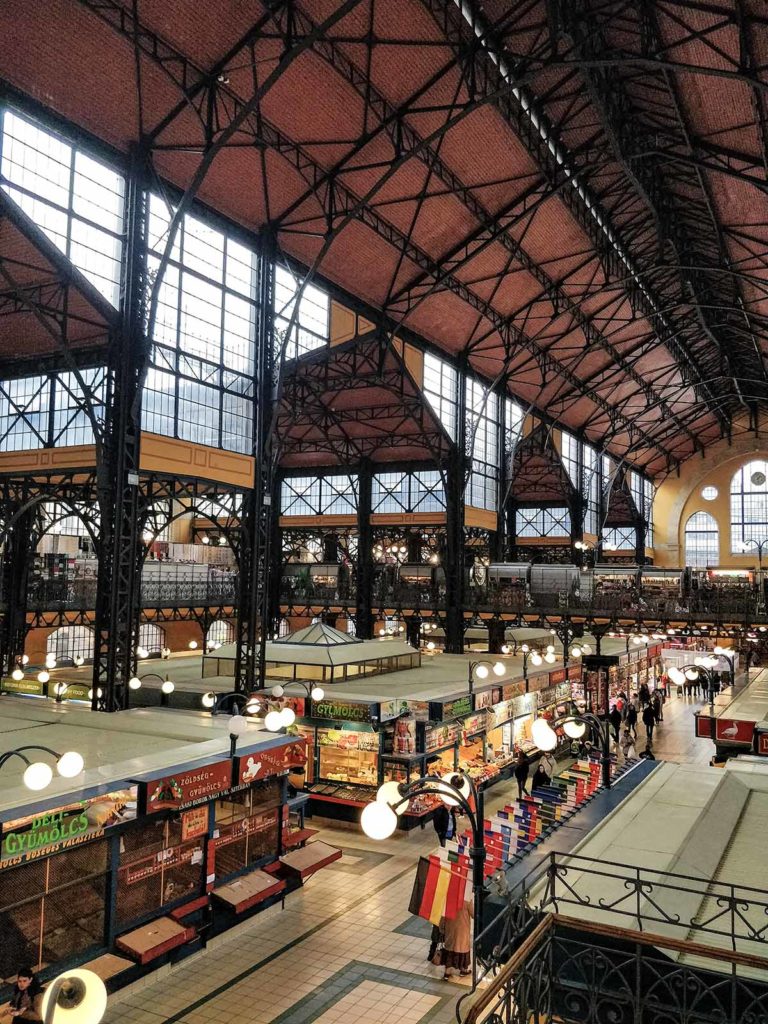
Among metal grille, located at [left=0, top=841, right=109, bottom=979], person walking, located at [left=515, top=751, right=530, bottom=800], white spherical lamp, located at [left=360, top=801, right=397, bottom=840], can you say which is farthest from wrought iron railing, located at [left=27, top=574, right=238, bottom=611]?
white spherical lamp, located at [left=360, top=801, right=397, bottom=840]

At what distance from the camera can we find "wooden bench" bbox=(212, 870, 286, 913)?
11.9m

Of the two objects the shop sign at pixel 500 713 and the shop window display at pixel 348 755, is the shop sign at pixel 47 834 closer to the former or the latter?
the shop window display at pixel 348 755

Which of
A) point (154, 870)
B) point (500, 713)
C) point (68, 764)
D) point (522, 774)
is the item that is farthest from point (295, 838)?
point (500, 713)

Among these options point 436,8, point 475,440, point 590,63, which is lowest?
point 475,440

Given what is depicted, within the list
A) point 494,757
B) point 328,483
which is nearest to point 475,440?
point 328,483

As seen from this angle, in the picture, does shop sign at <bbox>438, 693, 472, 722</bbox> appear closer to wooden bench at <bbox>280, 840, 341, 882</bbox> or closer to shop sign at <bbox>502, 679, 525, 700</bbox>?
shop sign at <bbox>502, 679, 525, 700</bbox>

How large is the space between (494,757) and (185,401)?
13.0 meters

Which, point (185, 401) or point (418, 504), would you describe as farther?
point (418, 504)

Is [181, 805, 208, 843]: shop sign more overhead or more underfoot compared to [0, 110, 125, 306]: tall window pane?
more underfoot

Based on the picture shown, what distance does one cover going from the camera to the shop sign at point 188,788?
34.8 feet

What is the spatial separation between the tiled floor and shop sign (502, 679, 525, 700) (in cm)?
771

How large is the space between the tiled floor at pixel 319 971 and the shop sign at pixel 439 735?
12.1ft

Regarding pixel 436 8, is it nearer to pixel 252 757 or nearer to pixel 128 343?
pixel 128 343

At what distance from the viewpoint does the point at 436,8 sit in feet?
53.4
